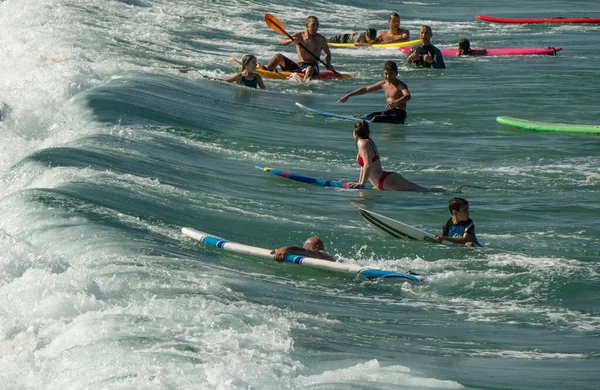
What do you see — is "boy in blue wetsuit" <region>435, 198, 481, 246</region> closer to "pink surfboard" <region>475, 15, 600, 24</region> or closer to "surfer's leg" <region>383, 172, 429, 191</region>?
"surfer's leg" <region>383, 172, 429, 191</region>

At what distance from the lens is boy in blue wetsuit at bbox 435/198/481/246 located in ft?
36.8

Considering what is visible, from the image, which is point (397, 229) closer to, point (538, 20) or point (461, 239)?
point (461, 239)

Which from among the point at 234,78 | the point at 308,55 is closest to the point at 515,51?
the point at 308,55

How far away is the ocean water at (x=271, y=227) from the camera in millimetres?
7754

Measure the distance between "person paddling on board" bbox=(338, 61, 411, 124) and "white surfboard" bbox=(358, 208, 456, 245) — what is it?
6554 millimetres

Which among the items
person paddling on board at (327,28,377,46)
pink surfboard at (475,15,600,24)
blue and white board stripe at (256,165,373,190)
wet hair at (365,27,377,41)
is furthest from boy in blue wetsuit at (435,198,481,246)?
pink surfboard at (475,15,600,24)

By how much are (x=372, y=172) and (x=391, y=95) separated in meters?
4.80

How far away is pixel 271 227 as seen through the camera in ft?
40.4

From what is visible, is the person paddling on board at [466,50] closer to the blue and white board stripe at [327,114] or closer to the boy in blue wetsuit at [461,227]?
the blue and white board stripe at [327,114]

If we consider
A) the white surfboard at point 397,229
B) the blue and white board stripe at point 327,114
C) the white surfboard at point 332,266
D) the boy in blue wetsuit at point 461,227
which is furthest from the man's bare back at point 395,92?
the white surfboard at point 332,266

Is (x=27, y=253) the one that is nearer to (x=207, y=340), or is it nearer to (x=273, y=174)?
(x=207, y=340)

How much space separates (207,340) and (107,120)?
9065 mm

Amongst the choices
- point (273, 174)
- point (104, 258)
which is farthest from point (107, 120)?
point (104, 258)

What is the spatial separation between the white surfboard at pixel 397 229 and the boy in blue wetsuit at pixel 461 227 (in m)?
0.09
